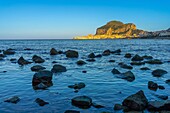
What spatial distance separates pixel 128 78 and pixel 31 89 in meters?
11.3

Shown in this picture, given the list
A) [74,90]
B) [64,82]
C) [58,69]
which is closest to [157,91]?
[74,90]

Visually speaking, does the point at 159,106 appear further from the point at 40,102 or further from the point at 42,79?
the point at 42,79

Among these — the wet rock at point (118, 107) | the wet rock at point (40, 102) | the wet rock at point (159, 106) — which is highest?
the wet rock at point (159, 106)

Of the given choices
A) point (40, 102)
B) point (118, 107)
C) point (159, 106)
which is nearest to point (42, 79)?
point (40, 102)

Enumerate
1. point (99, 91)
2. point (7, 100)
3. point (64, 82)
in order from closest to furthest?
point (7, 100)
point (99, 91)
point (64, 82)


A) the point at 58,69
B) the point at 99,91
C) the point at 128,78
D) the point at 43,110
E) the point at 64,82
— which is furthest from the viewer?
the point at 58,69

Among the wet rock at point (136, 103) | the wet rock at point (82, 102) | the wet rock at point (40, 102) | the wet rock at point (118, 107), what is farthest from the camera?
the wet rock at point (40, 102)

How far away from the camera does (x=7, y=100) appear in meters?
18.2

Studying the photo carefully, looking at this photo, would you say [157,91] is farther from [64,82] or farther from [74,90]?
[64,82]

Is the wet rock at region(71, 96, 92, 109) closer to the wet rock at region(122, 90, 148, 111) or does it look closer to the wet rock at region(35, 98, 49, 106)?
the wet rock at region(35, 98, 49, 106)

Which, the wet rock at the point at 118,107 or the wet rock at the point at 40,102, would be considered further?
the wet rock at the point at 40,102

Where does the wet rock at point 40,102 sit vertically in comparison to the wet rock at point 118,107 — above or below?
below

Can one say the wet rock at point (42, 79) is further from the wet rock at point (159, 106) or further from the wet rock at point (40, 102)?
the wet rock at point (159, 106)

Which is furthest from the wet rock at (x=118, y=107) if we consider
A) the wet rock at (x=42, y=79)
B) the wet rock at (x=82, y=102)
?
the wet rock at (x=42, y=79)
